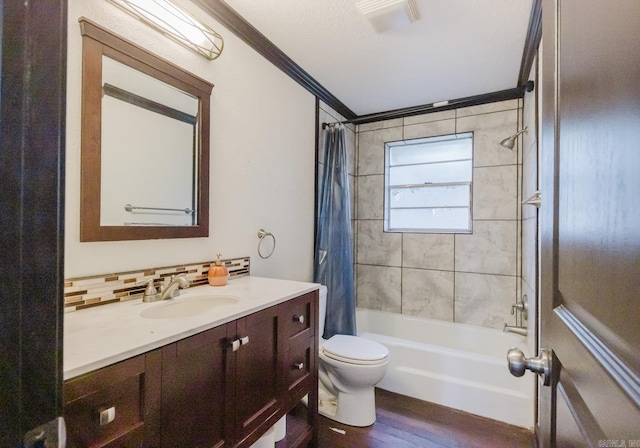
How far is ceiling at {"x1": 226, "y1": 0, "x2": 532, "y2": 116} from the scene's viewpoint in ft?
5.34

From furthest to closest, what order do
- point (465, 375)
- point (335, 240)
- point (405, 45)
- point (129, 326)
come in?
1. point (335, 240)
2. point (465, 375)
3. point (405, 45)
4. point (129, 326)

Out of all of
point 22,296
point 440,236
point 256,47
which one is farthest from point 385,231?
point 22,296

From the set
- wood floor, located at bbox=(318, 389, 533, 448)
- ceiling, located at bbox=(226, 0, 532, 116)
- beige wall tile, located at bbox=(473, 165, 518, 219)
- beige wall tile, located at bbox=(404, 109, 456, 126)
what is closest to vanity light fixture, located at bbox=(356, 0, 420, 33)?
ceiling, located at bbox=(226, 0, 532, 116)

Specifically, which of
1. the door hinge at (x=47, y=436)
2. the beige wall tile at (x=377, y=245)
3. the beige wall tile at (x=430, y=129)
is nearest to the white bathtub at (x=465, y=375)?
the beige wall tile at (x=377, y=245)

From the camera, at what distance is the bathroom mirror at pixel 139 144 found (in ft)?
3.80

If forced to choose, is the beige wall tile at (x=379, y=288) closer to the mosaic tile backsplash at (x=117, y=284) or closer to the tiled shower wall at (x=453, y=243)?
the tiled shower wall at (x=453, y=243)

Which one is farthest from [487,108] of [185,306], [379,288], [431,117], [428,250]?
[185,306]

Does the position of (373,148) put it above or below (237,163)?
above

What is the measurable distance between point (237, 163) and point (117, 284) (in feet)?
2.91

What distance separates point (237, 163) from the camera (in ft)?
5.89

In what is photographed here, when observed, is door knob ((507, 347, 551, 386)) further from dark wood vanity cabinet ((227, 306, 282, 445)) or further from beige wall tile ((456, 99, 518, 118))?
beige wall tile ((456, 99, 518, 118))

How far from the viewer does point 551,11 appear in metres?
0.69

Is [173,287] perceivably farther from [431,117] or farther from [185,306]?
[431,117]

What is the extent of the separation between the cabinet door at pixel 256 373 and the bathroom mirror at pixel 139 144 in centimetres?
60
